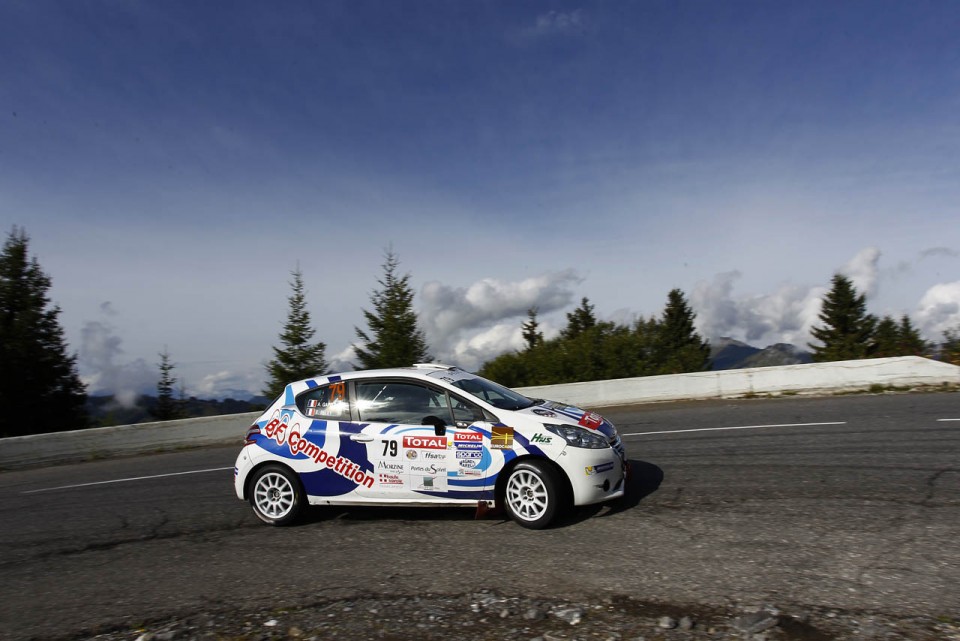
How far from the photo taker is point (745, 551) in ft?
16.4

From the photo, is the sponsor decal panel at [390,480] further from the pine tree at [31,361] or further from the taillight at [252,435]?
the pine tree at [31,361]

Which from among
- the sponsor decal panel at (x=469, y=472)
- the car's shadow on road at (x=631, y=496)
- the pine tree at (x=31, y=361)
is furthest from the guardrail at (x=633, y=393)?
the pine tree at (x=31, y=361)

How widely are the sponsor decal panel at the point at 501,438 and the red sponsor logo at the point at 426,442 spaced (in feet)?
1.68

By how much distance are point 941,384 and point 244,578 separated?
15.1 meters

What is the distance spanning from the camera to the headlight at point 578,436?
20.1ft

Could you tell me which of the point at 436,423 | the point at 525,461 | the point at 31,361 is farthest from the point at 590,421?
the point at 31,361

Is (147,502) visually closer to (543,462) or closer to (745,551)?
(543,462)

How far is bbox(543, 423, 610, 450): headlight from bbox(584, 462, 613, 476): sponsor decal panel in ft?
0.57

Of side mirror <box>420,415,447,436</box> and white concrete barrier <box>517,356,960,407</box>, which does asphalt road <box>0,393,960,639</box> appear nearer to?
side mirror <box>420,415,447,436</box>

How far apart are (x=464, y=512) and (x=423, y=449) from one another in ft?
3.38

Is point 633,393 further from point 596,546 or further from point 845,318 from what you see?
point 845,318

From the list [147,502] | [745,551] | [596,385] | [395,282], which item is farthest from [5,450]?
[395,282]

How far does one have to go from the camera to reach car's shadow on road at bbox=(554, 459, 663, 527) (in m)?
6.30

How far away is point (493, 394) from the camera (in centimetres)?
698
